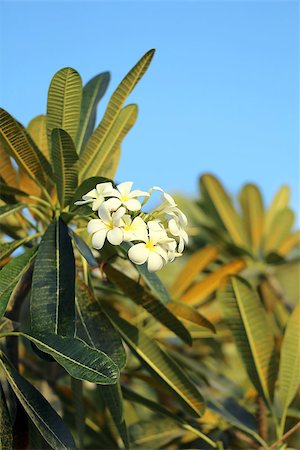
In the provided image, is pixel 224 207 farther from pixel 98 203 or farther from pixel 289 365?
pixel 98 203

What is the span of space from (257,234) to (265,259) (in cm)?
14

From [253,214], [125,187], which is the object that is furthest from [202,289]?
[125,187]

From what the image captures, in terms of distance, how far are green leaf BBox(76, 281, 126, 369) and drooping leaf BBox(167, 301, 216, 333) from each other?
10.2 inches

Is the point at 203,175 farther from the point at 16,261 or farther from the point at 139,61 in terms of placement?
the point at 16,261

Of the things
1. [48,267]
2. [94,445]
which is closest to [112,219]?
[48,267]

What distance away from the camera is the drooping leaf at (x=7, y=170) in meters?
1.63

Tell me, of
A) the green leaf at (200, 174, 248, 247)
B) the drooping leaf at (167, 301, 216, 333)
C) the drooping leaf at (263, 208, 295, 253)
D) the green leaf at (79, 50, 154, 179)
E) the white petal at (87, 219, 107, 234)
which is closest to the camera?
the white petal at (87, 219, 107, 234)

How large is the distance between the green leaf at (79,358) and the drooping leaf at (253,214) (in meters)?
1.63

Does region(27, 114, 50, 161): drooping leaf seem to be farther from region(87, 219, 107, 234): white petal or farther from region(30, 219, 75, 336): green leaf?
region(87, 219, 107, 234): white petal

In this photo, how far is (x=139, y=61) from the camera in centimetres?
147

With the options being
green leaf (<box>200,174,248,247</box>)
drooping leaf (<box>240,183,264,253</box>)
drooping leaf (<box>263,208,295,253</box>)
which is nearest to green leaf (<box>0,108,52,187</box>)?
green leaf (<box>200,174,248,247</box>)

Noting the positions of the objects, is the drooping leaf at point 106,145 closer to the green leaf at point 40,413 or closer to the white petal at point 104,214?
the white petal at point 104,214

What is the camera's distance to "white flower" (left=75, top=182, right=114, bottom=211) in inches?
48.8

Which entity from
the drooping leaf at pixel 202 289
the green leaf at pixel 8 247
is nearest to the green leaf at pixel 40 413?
the green leaf at pixel 8 247
